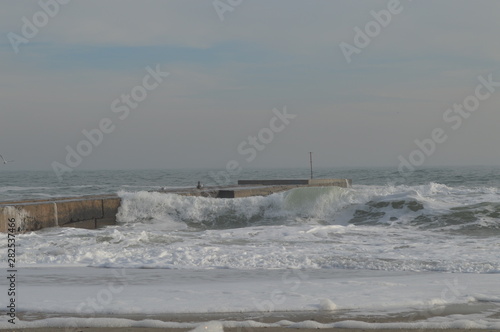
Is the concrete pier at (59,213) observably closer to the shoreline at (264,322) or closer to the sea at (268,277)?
the sea at (268,277)

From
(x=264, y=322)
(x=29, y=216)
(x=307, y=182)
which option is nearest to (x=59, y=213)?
(x=29, y=216)

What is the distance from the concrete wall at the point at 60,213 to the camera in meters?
13.4

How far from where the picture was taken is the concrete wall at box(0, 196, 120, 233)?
1338 centimetres

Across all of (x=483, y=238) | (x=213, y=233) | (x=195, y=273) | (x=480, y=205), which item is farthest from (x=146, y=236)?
(x=480, y=205)

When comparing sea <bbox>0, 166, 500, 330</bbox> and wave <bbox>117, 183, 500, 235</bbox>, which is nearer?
Answer: sea <bbox>0, 166, 500, 330</bbox>

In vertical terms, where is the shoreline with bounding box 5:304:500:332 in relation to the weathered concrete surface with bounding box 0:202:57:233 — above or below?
below

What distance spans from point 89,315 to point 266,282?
238 cm

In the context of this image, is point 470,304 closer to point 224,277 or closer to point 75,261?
point 224,277

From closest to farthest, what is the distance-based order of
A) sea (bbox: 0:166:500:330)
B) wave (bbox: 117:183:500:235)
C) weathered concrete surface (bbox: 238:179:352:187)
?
sea (bbox: 0:166:500:330)
wave (bbox: 117:183:500:235)
weathered concrete surface (bbox: 238:179:352:187)

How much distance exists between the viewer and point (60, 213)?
1470 centimetres

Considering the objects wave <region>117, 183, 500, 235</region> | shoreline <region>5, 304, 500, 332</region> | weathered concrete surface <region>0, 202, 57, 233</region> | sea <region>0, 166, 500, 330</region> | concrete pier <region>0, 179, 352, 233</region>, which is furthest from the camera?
wave <region>117, 183, 500, 235</region>

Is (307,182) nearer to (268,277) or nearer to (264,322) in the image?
(268,277)
